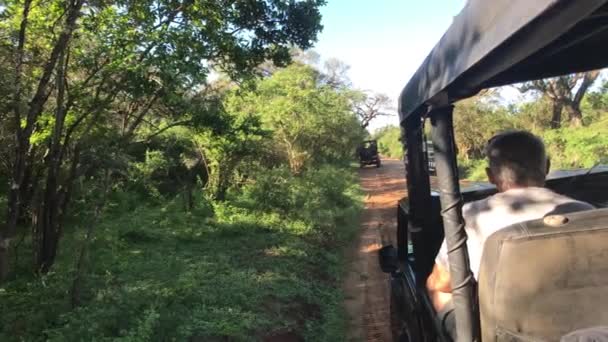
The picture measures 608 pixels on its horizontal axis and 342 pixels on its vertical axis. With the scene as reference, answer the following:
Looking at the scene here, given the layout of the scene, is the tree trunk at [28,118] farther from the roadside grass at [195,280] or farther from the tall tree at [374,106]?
the tall tree at [374,106]

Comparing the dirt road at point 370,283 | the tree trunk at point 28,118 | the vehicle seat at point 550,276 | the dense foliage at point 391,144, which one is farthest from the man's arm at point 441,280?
the dense foliage at point 391,144

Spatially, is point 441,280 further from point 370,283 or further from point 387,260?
point 370,283

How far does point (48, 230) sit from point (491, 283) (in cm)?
721

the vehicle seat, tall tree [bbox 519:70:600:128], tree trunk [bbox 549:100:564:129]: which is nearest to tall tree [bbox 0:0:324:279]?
the vehicle seat

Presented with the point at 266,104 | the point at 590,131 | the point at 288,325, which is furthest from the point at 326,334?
the point at 590,131

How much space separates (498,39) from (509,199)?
103 centimetres

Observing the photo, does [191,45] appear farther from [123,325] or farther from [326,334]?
[326,334]

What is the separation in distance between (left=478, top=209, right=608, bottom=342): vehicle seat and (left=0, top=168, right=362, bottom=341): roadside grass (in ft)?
12.6

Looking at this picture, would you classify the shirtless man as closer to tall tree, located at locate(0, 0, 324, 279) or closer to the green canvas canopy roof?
the green canvas canopy roof

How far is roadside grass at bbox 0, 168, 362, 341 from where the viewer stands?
5.09 m

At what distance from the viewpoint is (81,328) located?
4.72m

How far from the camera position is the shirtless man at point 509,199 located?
1998mm

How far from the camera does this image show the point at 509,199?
2.05 metres

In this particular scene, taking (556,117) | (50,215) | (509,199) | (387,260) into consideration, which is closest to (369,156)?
(556,117)
